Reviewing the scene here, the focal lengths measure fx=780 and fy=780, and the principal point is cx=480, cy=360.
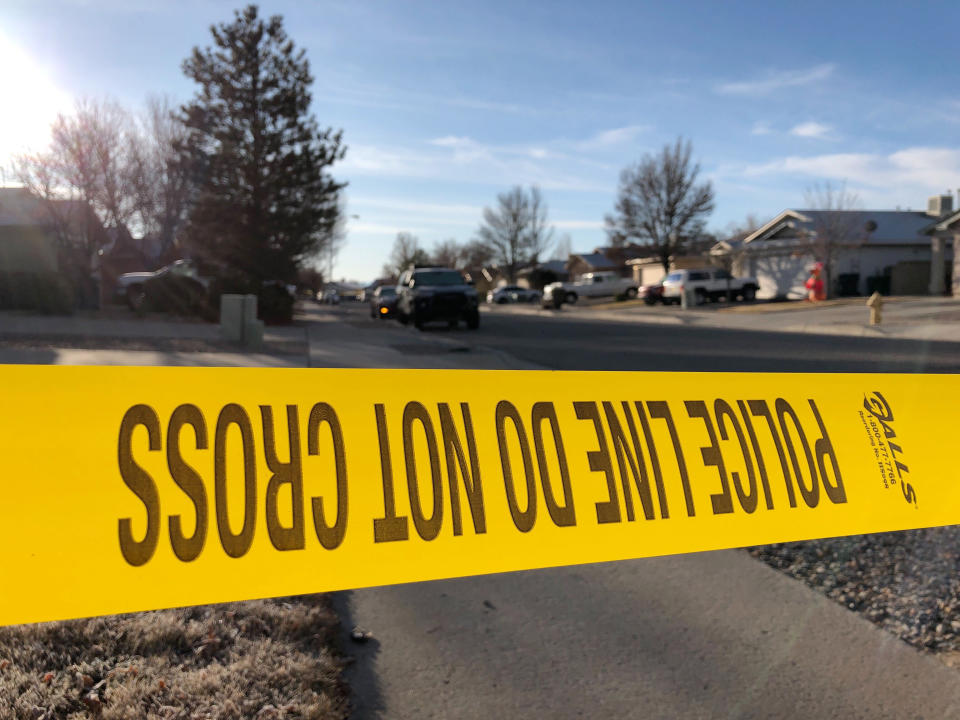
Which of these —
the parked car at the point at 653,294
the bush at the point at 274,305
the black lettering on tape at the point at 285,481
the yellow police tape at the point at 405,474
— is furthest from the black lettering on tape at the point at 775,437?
the parked car at the point at 653,294

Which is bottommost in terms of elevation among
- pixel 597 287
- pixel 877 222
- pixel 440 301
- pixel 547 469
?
pixel 547 469

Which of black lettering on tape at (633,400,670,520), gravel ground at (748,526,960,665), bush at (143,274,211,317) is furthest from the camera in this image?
bush at (143,274,211,317)

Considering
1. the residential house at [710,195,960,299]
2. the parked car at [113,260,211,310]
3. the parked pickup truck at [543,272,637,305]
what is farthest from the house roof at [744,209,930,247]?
the parked car at [113,260,211,310]

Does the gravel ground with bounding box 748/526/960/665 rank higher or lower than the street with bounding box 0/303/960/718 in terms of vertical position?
higher

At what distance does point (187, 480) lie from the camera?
1746mm

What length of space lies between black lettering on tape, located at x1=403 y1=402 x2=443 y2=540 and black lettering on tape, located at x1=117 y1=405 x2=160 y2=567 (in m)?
0.57

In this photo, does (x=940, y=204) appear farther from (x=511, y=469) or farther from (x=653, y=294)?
(x=511, y=469)

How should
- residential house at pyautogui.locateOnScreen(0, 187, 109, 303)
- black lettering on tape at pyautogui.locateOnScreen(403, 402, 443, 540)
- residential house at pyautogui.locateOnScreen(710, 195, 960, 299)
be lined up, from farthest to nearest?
residential house at pyautogui.locateOnScreen(710, 195, 960, 299), residential house at pyautogui.locateOnScreen(0, 187, 109, 303), black lettering on tape at pyautogui.locateOnScreen(403, 402, 443, 540)

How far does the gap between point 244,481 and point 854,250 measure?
39256mm

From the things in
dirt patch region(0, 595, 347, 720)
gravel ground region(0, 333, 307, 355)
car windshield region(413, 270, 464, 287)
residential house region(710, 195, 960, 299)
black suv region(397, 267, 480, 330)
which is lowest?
dirt patch region(0, 595, 347, 720)

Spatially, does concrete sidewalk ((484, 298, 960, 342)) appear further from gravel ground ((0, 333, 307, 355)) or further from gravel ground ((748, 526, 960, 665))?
gravel ground ((0, 333, 307, 355))

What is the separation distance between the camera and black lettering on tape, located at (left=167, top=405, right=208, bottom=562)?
1.69 metres

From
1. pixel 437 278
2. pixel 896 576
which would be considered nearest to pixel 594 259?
pixel 437 278

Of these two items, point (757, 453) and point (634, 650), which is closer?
point (757, 453)
